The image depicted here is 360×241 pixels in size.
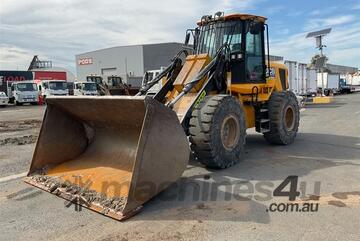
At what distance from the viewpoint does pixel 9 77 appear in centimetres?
3862

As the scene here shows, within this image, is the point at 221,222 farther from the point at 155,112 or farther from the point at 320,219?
the point at 155,112

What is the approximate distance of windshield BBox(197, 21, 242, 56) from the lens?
25.9 feet

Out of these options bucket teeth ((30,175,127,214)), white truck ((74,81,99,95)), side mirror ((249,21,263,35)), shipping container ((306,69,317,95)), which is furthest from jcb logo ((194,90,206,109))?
white truck ((74,81,99,95))

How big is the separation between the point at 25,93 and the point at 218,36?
1066 inches

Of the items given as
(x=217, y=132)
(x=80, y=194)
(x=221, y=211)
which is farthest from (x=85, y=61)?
(x=221, y=211)

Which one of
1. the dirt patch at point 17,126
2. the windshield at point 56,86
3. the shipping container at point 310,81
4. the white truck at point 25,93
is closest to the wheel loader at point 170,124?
the dirt patch at point 17,126

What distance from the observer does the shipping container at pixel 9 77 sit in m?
36.3

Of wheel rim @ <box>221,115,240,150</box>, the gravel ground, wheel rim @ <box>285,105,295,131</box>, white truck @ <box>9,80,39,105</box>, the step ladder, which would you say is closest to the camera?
the gravel ground

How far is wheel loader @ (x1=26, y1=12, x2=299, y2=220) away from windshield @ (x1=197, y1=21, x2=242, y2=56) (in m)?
0.02

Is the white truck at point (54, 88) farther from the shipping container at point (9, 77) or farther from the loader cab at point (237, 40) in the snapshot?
the loader cab at point (237, 40)

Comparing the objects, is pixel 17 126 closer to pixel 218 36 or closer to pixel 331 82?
pixel 218 36

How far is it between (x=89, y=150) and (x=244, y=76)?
143 inches

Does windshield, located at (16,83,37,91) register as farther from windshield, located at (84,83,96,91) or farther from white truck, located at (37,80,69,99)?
windshield, located at (84,83,96,91)

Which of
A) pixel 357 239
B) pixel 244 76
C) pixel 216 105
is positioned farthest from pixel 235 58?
pixel 357 239
